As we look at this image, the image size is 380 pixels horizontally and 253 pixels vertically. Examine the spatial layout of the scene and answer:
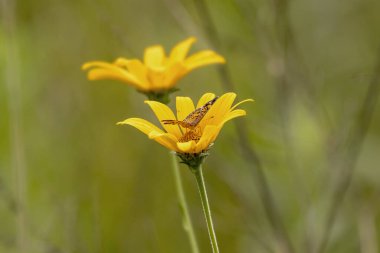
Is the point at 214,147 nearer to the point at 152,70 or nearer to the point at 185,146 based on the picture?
the point at 152,70

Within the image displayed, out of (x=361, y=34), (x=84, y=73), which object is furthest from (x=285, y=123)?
(x=361, y=34)

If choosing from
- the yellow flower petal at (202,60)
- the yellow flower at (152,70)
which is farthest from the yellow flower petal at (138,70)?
the yellow flower petal at (202,60)

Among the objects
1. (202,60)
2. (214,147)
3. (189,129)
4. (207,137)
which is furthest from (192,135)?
(214,147)

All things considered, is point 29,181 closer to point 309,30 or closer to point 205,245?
point 205,245

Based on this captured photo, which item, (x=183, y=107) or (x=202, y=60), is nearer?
(x=183, y=107)

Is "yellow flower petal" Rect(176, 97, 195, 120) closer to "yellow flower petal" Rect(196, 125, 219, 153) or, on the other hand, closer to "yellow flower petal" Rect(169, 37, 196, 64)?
"yellow flower petal" Rect(196, 125, 219, 153)

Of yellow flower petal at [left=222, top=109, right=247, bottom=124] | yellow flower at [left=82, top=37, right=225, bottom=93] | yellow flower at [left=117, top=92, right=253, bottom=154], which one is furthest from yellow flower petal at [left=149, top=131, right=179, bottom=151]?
yellow flower at [left=82, top=37, right=225, bottom=93]

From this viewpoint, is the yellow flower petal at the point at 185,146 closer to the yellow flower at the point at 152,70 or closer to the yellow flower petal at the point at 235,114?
the yellow flower petal at the point at 235,114
